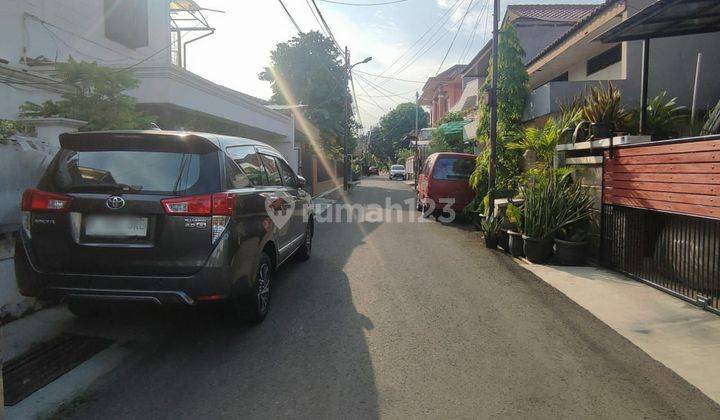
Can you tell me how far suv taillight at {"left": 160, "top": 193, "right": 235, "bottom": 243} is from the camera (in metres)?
3.88

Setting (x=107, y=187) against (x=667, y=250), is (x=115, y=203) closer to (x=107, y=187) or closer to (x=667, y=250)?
(x=107, y=187)

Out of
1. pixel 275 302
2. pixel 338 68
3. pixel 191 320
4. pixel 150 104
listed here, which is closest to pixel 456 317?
pixel 275 302

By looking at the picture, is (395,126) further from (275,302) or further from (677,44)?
(275,302)

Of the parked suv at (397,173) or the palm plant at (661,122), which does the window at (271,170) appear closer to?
the palm plant at (661,122)

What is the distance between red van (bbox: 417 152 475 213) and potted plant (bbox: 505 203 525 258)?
15.1 feet

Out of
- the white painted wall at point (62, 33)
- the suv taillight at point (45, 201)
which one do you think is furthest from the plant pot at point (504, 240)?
the white painted wall at point (62, 33)

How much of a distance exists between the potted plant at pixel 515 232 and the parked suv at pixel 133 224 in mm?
5705

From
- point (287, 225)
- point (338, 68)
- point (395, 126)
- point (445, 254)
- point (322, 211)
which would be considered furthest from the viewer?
point (395, 126)

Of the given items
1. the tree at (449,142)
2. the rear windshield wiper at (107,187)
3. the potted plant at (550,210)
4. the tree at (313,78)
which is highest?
the tree at (313,78)

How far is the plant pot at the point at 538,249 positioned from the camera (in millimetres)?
8000

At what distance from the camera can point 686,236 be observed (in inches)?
232

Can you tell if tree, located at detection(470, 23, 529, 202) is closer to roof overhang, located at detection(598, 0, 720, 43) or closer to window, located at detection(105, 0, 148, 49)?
roof overhang, located at detection(598, 0, 720, 43)

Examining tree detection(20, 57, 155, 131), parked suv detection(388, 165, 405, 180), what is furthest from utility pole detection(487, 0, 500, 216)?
parked suv detection(388, 165, 405, 180)

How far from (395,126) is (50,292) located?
219 ft
